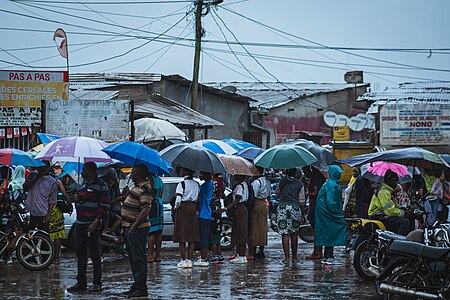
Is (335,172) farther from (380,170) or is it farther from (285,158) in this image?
(380,170)

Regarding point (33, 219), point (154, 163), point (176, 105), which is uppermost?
point (176, 105)

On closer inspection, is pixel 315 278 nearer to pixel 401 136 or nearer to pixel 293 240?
pixel 293 240

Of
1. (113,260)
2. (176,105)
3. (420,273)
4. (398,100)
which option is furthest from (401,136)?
(420,273)

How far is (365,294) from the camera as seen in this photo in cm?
1191

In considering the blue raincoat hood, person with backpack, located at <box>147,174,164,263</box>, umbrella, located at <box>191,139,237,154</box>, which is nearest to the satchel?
person with backpack, located at <box>147,174,164,263</box>

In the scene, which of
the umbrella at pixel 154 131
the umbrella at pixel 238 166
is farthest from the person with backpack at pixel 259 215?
the umbrella at pixel 154 131

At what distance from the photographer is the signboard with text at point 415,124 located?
25688mm

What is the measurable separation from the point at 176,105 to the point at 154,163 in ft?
55.8

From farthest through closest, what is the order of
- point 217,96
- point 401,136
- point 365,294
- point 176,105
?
point 217,96
point 176,105
point 401,136
point 365,294

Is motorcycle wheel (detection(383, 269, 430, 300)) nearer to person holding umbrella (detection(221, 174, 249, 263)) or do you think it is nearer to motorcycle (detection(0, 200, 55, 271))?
person holding umbrella (detection(221, 174, 249, 263))

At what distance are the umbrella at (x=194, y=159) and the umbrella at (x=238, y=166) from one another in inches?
31.9

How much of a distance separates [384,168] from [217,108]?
2150 centimetres

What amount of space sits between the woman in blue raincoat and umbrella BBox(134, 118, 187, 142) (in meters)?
9.02

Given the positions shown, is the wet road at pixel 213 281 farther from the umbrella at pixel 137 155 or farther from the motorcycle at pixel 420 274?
the umbrella at pixel 137 155
